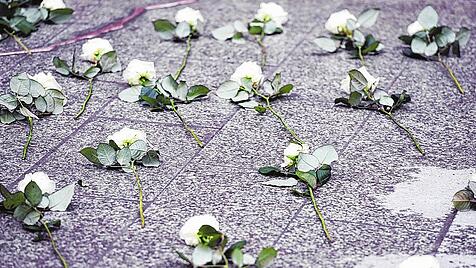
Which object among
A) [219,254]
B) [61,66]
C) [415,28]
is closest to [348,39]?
[415,28]

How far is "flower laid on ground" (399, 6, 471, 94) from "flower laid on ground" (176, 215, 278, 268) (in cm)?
144

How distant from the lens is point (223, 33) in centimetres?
340

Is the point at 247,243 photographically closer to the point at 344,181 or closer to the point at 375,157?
the point at 344,181

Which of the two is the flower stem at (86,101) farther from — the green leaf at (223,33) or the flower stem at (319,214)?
the flower stem at (319,214)

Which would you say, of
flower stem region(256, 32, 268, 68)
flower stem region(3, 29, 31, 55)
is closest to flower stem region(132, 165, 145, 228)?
flower stem region(256, 32, 268, 68)

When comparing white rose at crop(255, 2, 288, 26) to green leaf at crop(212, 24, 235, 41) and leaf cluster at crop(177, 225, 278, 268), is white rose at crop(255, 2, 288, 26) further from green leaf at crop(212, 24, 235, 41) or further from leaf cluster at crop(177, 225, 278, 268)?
leaf cluster at crop(177, 225, 278, 268)

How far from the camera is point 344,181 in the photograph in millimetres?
2346

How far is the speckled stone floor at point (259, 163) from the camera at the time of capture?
2.03m

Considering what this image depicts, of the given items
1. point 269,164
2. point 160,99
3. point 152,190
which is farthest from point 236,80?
point 152,190

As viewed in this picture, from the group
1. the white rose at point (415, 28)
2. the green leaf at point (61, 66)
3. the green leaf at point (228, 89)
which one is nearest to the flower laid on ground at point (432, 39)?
the white rose at point (415, 28)

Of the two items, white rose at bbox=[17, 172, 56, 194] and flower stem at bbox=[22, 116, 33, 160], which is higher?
white rose at bbox=[17, 172, 56, 194]

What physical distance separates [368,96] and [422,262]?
1014 millimetres

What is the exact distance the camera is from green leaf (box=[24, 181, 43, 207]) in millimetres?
2102

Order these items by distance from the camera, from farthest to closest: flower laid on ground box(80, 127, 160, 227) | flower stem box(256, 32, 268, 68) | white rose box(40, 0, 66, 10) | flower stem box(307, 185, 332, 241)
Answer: white rose box(40, 0, 66, 10) → flower stem box(256, 32, 268, 68) → flower laid on ground box(80, 127, 160, 227) → flower stem box(307, 185, 332, 241)
